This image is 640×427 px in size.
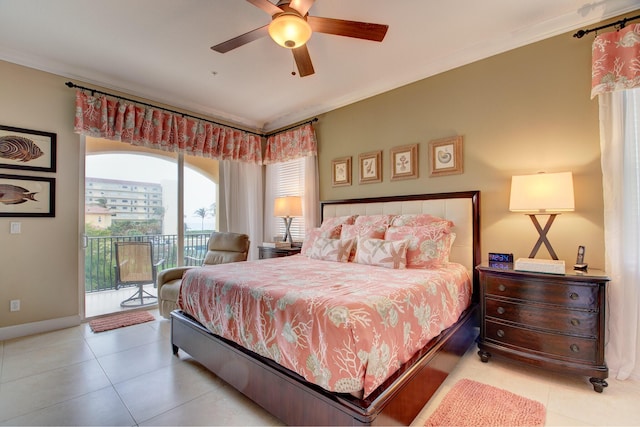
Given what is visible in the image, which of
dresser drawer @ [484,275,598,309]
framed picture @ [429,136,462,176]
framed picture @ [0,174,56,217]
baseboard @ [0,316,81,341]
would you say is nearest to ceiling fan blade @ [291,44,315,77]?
framed picture @ [429,136,462,176]

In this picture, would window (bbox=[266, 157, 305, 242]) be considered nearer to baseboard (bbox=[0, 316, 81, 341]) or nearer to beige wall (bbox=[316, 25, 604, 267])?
beige wall (bbox=[316, 25, 604, 267])

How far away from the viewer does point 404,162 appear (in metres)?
3.44

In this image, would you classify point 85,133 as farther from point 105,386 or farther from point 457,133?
point 457,133

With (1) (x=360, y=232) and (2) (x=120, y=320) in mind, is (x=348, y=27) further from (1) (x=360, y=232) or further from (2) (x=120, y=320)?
(2) (x=120, y=320)

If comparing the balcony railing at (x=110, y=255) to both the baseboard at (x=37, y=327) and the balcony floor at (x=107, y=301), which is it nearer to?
the balcony floor at (x=107, y=301)

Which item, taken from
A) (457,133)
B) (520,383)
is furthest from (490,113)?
(520,383)

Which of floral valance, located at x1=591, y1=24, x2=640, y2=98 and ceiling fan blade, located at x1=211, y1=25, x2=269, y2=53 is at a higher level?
ceiling fan blade, located at x1=211, y1=25, x2=269, y2=53

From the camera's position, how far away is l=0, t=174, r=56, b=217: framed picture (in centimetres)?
292

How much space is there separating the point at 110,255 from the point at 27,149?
154 centimetres

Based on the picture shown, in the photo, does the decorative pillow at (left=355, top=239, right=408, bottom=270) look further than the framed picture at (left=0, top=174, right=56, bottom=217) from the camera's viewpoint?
No

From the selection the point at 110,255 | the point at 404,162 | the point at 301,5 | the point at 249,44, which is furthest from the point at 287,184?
the point at 301,5

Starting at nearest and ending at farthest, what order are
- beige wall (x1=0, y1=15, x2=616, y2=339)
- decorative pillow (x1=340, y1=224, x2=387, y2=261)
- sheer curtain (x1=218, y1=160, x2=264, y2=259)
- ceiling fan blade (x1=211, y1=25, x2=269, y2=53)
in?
ceiling fan blade (x1=211, y1=25, x2=269, y2=53), beige wall (x1=0, y1=15, x2=616, y2=339), decorative pillow (x1=340, y1=224, x2=387, y2=261), sheer curtain (x1=218, y1=160, x2=264, y2=259)

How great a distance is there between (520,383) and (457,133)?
7.54 feet

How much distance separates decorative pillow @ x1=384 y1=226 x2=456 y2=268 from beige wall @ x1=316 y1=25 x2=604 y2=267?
22.9 inches
